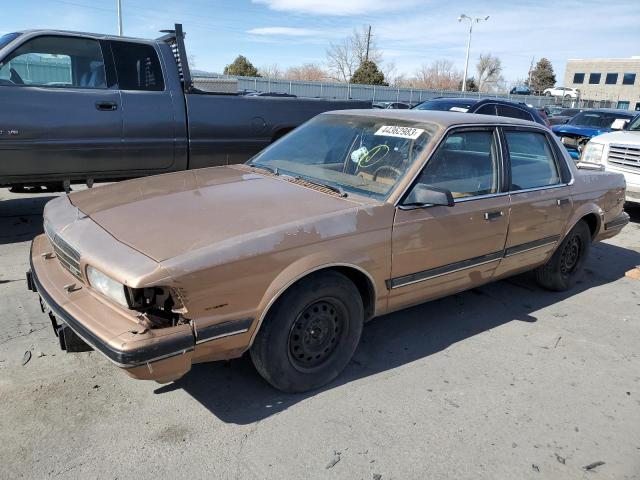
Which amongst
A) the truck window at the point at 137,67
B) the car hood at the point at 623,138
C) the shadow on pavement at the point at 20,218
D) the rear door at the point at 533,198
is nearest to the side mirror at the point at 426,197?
the rear door at the point at 533,198

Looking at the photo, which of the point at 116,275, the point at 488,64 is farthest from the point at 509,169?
the point at 488,64

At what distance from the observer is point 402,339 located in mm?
3902

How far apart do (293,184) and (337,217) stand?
25.5 inches

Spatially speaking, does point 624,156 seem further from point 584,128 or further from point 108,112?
point 108,112

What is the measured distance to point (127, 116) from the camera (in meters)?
5.71

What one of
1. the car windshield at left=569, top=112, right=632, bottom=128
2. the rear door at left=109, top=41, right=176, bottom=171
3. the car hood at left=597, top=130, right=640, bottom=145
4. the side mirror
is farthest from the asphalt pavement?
the car windshield at left=569, top=112, right=632, bottom=128

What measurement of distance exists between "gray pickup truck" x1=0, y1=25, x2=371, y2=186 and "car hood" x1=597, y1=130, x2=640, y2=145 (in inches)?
220

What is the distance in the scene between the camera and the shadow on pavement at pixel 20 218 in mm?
5621

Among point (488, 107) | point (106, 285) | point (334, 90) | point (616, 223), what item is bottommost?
point (616, 223)

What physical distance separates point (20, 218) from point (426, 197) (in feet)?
17.3

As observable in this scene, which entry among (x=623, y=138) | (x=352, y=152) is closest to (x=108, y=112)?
(x=352, y=152)

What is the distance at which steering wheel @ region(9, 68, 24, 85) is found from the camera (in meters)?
5.26

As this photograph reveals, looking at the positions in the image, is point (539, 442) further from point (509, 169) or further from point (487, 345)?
point (509, 169)

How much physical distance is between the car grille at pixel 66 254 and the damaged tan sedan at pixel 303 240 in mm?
17
